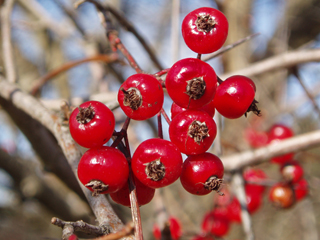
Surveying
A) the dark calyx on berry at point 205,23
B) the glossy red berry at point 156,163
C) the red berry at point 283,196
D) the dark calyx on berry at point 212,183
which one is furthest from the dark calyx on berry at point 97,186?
the red berry at point 283,196

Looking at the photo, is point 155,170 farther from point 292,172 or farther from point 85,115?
point 292,172

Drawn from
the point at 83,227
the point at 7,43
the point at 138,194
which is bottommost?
the point at 83,227

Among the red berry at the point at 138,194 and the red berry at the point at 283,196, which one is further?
the red berry at the point at 283,196

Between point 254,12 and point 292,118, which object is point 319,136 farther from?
point 254,12

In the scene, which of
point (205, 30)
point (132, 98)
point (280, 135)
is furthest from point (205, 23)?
point (280, 135)

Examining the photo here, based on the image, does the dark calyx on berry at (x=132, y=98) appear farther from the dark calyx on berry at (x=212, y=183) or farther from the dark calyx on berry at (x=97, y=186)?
the dark calyx on berry at (x=212, y=183)

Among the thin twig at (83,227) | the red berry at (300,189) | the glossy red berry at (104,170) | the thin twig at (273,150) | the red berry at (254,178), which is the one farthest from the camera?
the red berry at (254,178)
